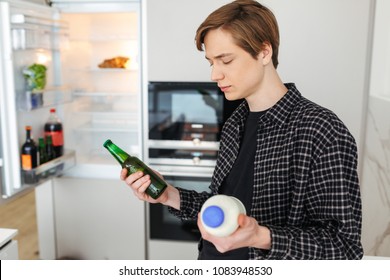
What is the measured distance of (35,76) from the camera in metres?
1.85

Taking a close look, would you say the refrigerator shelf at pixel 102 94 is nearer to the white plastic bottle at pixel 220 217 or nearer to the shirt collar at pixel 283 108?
the shirt collar at pixel 283 108

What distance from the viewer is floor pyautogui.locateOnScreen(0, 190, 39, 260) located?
99.1 inches

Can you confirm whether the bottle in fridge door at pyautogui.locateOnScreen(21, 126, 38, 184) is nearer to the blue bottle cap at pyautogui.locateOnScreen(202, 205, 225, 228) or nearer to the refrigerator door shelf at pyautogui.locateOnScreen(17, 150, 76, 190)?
the refrigerator door shelf at pyautogui.locateOnScreen(17, 150, 76, 190)

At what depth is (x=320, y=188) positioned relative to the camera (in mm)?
801

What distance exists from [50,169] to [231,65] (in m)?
1.34

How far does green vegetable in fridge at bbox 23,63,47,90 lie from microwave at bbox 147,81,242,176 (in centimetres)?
49

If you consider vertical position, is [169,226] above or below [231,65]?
below

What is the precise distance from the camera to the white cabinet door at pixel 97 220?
213 centimetres

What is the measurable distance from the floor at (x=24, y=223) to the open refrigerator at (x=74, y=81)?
0.68 metres

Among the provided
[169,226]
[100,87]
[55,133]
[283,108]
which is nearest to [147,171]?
[283,108]

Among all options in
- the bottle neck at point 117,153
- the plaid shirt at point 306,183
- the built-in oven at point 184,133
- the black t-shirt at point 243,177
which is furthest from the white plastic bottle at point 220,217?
the built-in oven at point 184,133

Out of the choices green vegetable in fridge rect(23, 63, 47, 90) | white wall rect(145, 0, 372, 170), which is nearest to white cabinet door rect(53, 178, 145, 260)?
green vegetable in fridge rect(23, 63, 47, 90)

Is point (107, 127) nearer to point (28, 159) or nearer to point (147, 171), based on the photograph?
point (28, 159)

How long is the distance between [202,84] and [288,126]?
1.03 metres
